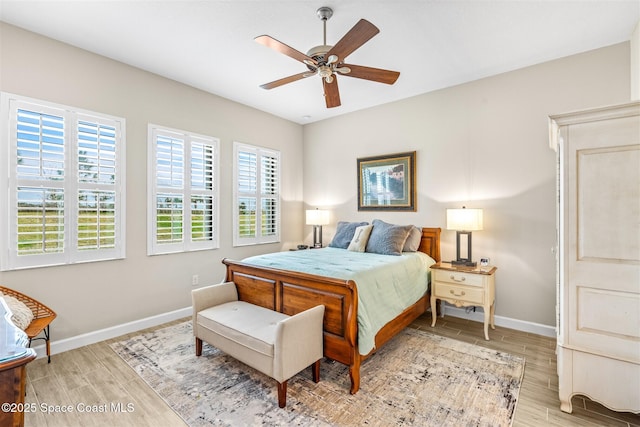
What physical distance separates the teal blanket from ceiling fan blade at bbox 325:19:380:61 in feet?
5.55

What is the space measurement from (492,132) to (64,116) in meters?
4.51

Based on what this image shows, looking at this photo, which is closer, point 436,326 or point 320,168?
point 436,326

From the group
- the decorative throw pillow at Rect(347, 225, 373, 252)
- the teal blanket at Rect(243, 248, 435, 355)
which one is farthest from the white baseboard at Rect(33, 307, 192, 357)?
the decorative throw pillow at Rect(347, 225, 373, 252)

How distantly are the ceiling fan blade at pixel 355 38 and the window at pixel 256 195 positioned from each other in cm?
256

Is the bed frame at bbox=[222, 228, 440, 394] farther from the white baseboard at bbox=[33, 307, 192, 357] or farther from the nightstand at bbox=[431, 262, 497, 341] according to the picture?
the white baseboard at bbox=[33, 307, 192, 357]

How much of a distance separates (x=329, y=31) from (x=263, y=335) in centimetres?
257

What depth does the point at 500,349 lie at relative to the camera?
289 centimetres

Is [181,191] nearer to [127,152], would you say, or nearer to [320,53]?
[127,152]

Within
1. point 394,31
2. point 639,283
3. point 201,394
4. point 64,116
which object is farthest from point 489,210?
point 64,116

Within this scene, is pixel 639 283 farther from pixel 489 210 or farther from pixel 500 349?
pixel 489 210

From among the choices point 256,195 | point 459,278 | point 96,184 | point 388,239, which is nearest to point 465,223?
point 459,278

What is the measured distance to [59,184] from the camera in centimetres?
285

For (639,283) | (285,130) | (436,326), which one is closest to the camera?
(639,283)

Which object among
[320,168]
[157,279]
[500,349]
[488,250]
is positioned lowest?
[500,349]
